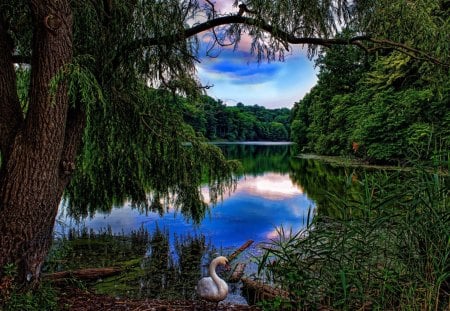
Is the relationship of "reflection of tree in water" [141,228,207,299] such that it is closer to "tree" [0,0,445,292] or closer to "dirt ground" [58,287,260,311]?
"dirt ground" [58,287,260,311]

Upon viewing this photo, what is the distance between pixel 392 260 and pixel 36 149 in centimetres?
294

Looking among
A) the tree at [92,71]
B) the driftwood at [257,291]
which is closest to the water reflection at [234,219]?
the driftwood at [257,291]

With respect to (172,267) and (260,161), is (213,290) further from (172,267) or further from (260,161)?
(260,161)

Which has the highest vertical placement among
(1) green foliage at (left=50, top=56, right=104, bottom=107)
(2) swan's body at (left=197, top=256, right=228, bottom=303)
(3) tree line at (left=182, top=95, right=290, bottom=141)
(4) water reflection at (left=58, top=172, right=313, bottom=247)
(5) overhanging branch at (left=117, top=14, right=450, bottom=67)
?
(3) tree line at (left=182, top=95, right=290, bottom=141)

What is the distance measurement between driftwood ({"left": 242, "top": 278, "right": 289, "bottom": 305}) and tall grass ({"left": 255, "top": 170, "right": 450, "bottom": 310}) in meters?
0.53

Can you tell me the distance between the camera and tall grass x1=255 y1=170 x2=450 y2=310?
8.89 feet

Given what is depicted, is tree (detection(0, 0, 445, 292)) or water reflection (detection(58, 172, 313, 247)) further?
water reflection (detection(58, 172, 313, 247))

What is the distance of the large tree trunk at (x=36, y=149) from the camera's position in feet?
9.91

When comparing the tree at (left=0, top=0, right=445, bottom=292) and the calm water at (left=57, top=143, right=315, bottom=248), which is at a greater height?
the tree at (left=0, top=0, right=445, bottom=292)

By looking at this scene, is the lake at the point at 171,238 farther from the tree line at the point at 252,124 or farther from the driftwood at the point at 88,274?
the tree line at the point at 252,124

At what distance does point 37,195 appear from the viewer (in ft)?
10.1

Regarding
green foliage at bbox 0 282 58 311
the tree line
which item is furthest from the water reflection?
the tree line

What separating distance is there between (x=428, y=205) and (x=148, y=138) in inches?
132

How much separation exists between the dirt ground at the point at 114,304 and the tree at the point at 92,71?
0.44 metres
